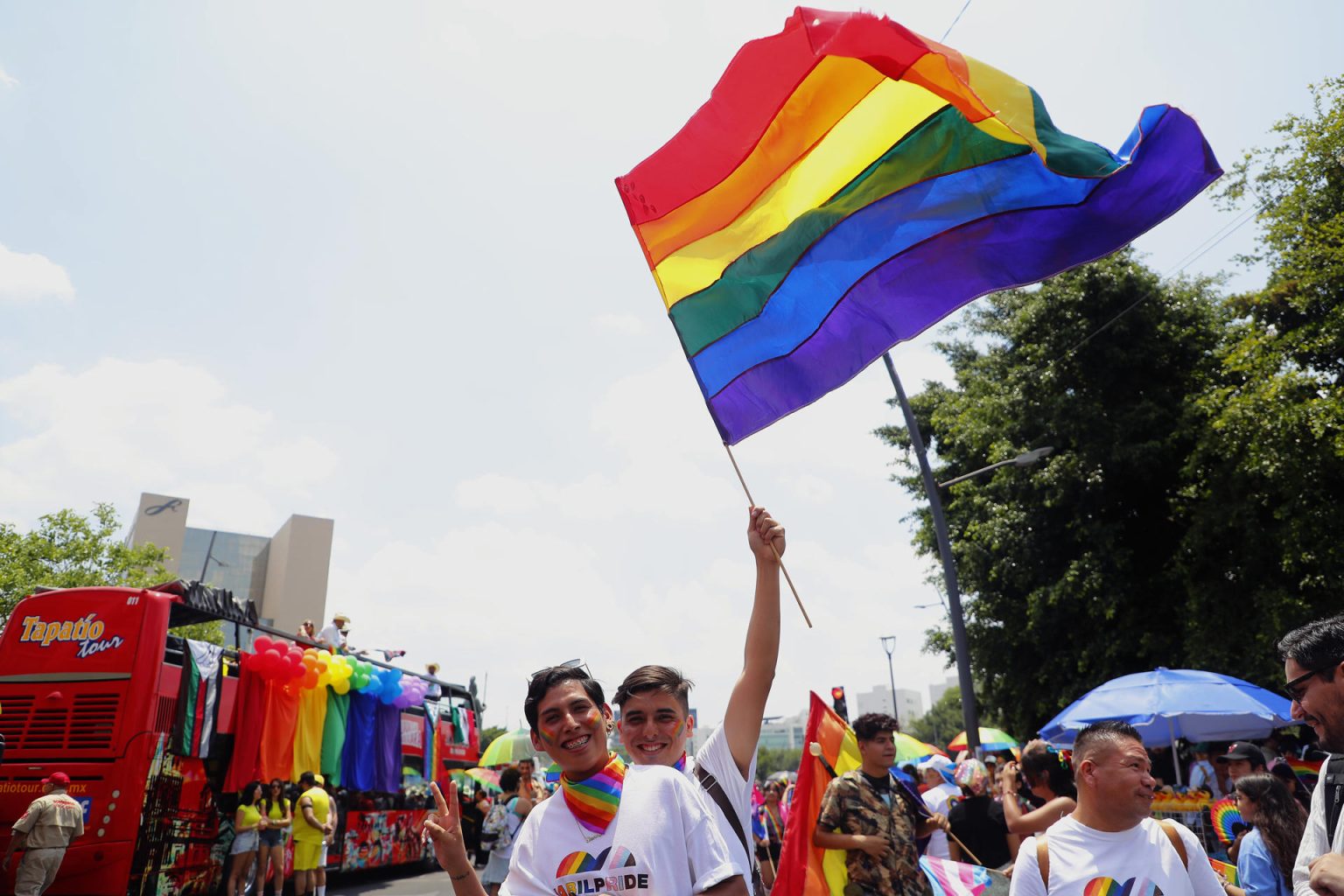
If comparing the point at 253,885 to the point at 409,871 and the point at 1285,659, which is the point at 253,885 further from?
the point at 1285,659

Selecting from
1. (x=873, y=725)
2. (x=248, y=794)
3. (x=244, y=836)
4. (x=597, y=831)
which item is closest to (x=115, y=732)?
(x=248, y=794)

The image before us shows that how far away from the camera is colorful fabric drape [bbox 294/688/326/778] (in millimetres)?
12836

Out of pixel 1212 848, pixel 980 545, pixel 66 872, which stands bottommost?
pixel 1212 848

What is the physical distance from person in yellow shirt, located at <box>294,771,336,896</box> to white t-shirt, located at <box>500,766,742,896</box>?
438 inches

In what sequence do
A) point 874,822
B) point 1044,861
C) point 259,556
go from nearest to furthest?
1. point 1044,861
2. point 874,822
3. point 259,556

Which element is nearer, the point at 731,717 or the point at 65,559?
the point at 731,717

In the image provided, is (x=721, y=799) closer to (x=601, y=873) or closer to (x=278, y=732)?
(x=601, y=873)

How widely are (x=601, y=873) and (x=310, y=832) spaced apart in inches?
457

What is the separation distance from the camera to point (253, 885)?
1232cm

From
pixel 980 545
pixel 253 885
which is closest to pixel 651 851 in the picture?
pixel 253 885

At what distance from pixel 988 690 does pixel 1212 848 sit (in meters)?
12.6

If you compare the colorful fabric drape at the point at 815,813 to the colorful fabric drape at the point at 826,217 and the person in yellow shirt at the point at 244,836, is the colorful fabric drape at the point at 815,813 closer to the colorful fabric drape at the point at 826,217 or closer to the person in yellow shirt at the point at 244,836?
the colorful fabric drape at the point at 826,217

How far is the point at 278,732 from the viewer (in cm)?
1230

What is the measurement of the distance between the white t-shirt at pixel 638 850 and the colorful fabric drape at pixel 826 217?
2.88 metres
